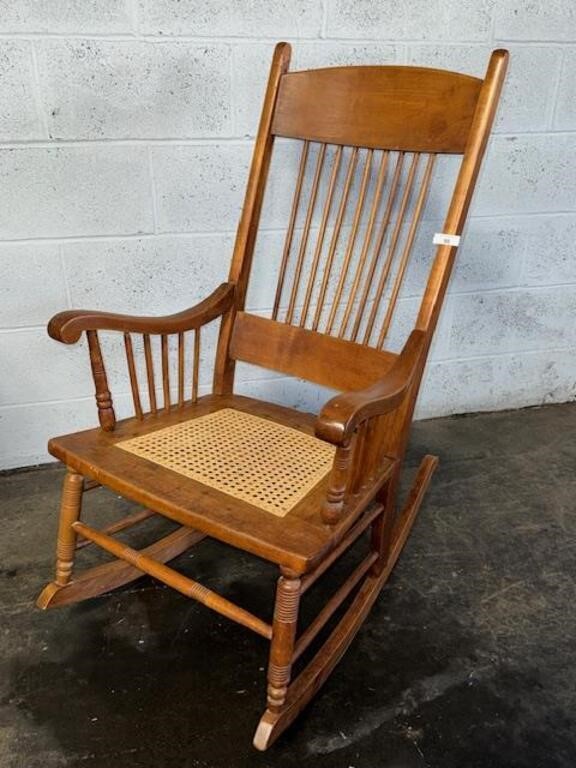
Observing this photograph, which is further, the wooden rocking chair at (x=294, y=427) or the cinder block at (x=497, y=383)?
the cinder block at (x=497, y=383)

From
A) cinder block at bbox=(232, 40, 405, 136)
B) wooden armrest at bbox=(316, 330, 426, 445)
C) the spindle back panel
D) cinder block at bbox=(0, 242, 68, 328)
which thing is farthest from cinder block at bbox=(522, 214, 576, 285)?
cinder block at bbox=(0, 242, 68, 328)

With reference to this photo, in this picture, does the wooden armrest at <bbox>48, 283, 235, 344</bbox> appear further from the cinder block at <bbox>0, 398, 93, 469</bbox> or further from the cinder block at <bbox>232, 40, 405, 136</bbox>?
the cinder block at <bbox>0, 398, 93, 469</bbox>

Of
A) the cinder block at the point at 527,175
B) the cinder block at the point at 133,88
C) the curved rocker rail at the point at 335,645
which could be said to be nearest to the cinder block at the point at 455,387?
the cinder block at the point at 527,175

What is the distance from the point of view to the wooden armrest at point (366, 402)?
90 cm

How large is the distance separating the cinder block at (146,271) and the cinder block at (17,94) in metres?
0.31

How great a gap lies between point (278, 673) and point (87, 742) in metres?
0.39

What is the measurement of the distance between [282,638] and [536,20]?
189cm

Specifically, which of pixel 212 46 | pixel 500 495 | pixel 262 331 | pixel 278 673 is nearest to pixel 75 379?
pixel 262 331

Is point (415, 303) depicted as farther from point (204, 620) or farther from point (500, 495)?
point (204, 620)

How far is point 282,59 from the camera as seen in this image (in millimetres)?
1402

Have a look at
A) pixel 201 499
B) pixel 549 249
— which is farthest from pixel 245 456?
pixel 549 249

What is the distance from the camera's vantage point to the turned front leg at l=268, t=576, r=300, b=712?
1.02m

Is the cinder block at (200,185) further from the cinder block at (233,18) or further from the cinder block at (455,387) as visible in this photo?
the cinder block at (455,387)

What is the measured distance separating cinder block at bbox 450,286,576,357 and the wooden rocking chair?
36.5 inches
